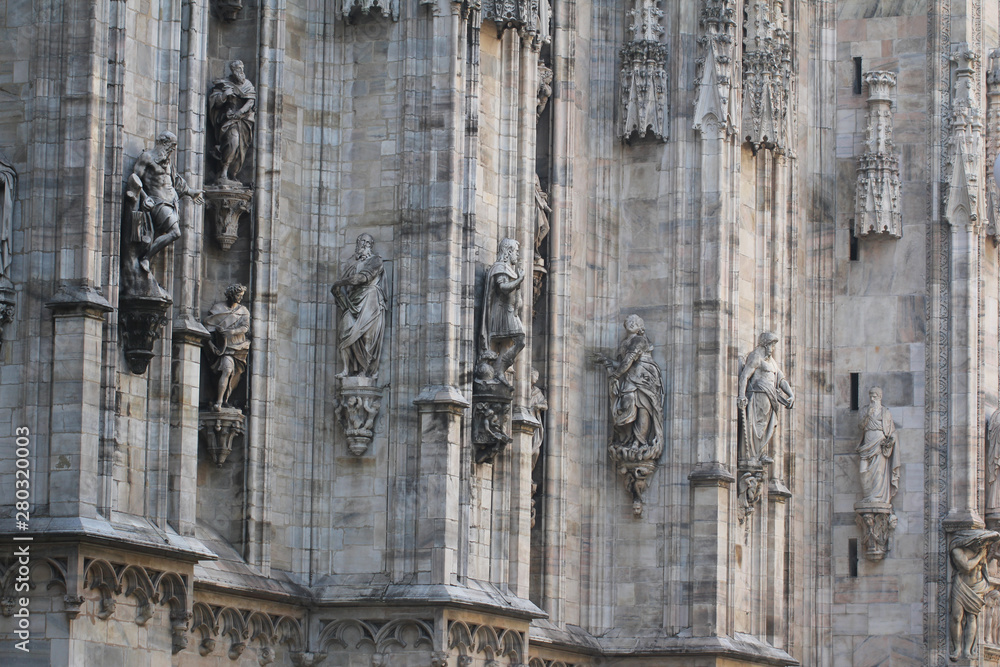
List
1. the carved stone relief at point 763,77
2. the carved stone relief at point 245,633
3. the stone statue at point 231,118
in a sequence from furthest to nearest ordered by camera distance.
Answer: the carved stone relief at point 763,77, the stone statue at point 231,118, the carved stone relief at point 245,633

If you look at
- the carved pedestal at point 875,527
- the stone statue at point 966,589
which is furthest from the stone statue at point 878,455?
the stone statue at point 966,589

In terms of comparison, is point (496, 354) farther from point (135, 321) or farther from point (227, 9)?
point (135, 321)

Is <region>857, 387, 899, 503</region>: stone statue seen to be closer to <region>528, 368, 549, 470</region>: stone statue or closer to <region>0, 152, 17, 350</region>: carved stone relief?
<region>528, 368, 549, 470</region>: stone statue

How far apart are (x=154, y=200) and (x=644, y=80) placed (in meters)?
13.3

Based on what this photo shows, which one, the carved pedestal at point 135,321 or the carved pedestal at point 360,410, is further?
the carved pedestal at point 360,410

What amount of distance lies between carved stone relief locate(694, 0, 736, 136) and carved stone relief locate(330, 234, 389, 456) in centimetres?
848

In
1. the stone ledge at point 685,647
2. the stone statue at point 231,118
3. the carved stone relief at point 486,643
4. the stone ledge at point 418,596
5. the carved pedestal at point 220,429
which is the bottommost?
the stone ledge at point 685,647

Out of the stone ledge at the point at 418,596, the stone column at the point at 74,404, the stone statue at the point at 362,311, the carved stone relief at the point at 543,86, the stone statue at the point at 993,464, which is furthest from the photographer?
the stone statue at the point at 993,464

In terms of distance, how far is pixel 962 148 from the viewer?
43.2m

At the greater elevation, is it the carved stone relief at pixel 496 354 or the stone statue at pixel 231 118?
the stone statue at pixel 231 118

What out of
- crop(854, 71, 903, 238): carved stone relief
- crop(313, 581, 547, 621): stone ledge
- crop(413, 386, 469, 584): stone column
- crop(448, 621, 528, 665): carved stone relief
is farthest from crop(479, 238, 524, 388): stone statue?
crop(854, 71, 903, 238): carved stone relief

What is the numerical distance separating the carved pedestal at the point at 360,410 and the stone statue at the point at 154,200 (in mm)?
4891

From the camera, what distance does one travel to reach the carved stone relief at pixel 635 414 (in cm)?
3784

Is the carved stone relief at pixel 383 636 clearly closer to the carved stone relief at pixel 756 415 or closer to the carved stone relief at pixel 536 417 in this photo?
the carved stone relief at pixel 536 417
